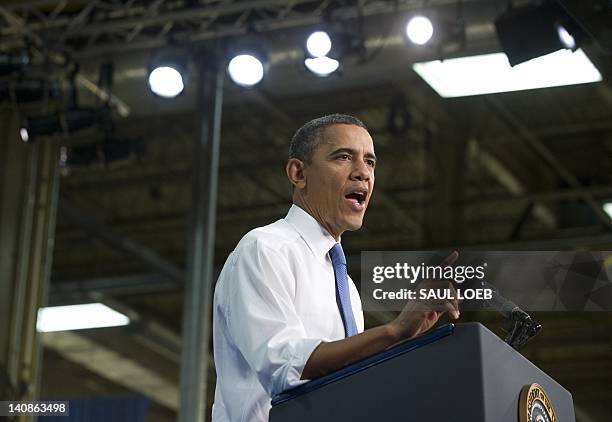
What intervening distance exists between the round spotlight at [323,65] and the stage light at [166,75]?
2.65 ft

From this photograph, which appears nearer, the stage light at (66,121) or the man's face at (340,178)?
the man's face at (340,178)

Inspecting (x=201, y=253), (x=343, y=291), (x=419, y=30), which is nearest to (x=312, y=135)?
(x=343, y=291)

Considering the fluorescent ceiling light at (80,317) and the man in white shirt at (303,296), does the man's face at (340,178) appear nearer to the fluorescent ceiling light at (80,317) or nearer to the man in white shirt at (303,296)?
the man in white shirt at (303,296)

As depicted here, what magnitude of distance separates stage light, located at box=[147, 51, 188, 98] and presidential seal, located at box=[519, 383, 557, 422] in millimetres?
5599

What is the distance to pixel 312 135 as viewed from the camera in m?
1.96

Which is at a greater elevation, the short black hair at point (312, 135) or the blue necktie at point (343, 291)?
the short black hair at point (312, 135)

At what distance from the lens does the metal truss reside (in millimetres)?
7020

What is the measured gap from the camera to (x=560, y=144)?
11016 mm

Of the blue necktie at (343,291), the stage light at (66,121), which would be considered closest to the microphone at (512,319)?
the blue necktie at (343,291)

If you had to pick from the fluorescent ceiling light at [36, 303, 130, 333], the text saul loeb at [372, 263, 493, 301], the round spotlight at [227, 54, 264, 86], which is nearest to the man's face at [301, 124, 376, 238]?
the text saul loeb at [372, 263, 493, 301]

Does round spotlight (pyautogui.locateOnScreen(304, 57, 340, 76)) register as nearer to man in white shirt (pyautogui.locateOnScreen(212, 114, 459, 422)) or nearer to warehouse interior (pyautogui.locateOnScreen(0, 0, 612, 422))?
warehouse interior (pyautogui.locateOnScreen(0, 0, 612, 422))

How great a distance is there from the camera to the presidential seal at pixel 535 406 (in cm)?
151

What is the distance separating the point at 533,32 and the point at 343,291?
4.54 m

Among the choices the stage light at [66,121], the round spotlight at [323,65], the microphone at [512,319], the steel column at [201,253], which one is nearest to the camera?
the microphone at [512,319]
